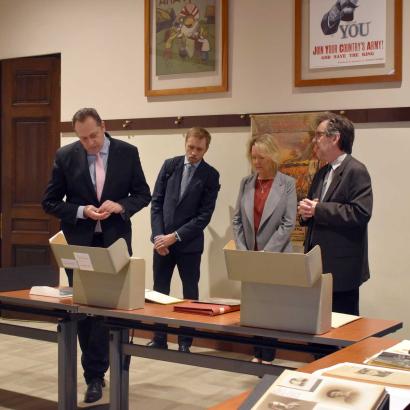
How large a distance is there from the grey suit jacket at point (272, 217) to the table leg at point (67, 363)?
135 cm

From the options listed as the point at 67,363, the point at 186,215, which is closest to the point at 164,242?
the point at 186,215

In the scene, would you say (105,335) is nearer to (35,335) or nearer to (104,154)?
(35,335)

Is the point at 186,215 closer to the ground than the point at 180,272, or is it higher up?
higher up

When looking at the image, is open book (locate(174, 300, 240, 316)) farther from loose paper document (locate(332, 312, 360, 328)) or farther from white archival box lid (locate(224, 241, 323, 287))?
loose paper document (locate(332, 312, 360, 328))

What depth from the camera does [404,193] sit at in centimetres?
448

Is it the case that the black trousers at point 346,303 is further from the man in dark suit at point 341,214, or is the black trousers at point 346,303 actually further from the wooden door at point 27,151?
the wooden door at point 27,151

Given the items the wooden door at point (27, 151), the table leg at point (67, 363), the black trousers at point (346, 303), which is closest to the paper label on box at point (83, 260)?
the table leg at point (67, 363)

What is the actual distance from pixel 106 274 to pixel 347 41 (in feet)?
8.28

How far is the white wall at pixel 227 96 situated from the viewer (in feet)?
14.9

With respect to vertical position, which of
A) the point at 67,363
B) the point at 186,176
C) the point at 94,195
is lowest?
the point at 67,363

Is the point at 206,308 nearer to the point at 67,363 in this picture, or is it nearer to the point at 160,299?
the point at 160,299

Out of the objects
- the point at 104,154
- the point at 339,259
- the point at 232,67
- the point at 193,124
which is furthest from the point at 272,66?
the point at 339,259

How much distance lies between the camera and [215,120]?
5.18 metres

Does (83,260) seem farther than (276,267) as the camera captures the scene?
Yes
